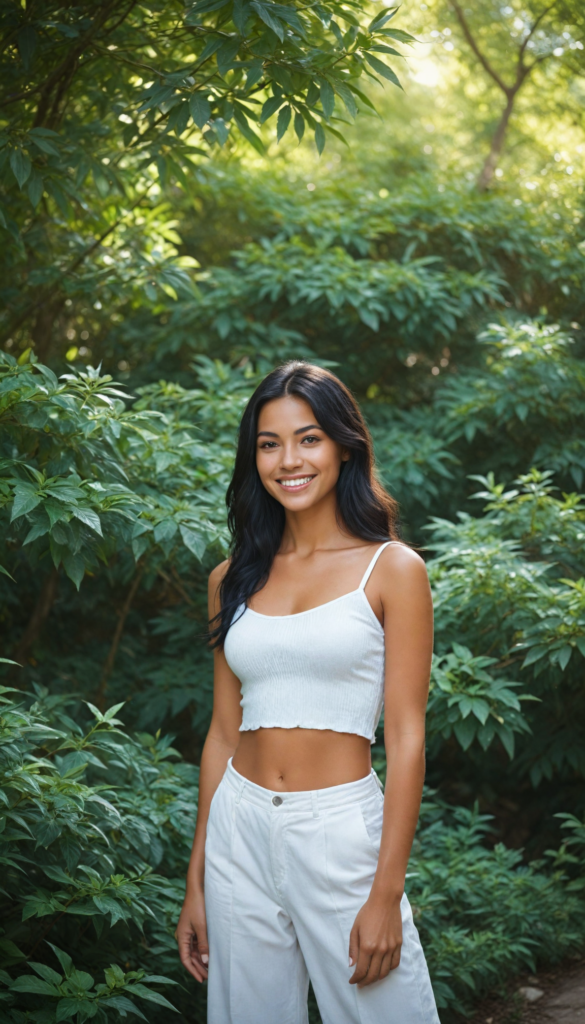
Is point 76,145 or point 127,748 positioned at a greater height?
point 76,145

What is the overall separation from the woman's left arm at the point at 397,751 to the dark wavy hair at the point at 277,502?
0.22 m

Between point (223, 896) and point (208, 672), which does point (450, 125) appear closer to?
point (208, 672)

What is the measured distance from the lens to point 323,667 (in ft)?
6.19

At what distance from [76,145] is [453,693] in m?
2.38

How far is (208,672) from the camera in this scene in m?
3.93

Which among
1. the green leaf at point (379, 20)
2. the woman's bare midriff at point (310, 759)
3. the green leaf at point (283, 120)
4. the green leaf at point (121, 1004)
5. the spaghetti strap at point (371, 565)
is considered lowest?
the green leaf at point (121, 1004)

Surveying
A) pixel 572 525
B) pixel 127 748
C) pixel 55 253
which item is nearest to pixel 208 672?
pixel 127 748

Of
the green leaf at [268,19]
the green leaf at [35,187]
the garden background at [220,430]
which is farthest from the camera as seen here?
the green leaf at [35,187]

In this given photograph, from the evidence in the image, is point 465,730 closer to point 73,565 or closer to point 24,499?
point 73,565

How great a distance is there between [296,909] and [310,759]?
31 centimetres

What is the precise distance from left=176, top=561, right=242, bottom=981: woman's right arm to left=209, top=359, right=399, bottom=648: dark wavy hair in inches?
4.1

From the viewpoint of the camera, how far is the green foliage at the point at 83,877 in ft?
6.68

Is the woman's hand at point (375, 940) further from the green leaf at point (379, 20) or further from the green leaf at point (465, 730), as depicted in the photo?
the green leaf at point (379, 20)

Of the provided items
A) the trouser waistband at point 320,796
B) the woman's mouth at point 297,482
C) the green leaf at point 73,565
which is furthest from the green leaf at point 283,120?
the trouser waistband at point 320,796
